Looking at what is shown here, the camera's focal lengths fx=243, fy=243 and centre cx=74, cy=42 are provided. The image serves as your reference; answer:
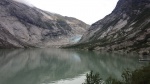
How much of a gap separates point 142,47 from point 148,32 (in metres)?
27.8

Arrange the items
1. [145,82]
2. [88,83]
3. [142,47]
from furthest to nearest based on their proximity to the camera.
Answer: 1. [142,47]
2. [88,83]
3. [145,82]

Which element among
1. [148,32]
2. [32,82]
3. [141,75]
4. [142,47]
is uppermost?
[148,32]

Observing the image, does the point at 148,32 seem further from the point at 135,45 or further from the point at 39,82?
the point at 39,82

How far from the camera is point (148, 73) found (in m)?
39.7

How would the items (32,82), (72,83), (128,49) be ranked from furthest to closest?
(128,49)
(32,82)
(72,83)

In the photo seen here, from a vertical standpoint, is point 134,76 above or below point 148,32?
below

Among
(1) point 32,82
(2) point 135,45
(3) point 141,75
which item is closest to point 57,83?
(1) point 32,82

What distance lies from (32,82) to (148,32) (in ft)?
448

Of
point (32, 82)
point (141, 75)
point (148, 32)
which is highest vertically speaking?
point (148, 32)

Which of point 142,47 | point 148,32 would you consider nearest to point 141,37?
point 148,32

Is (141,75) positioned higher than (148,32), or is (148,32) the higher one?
(148,32)

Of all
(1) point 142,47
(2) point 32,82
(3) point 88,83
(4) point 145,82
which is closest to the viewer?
(4) point 145,82

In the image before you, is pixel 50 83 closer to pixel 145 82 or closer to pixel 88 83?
pixel 88 83

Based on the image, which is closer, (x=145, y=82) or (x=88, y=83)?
(x=145, y=82)
